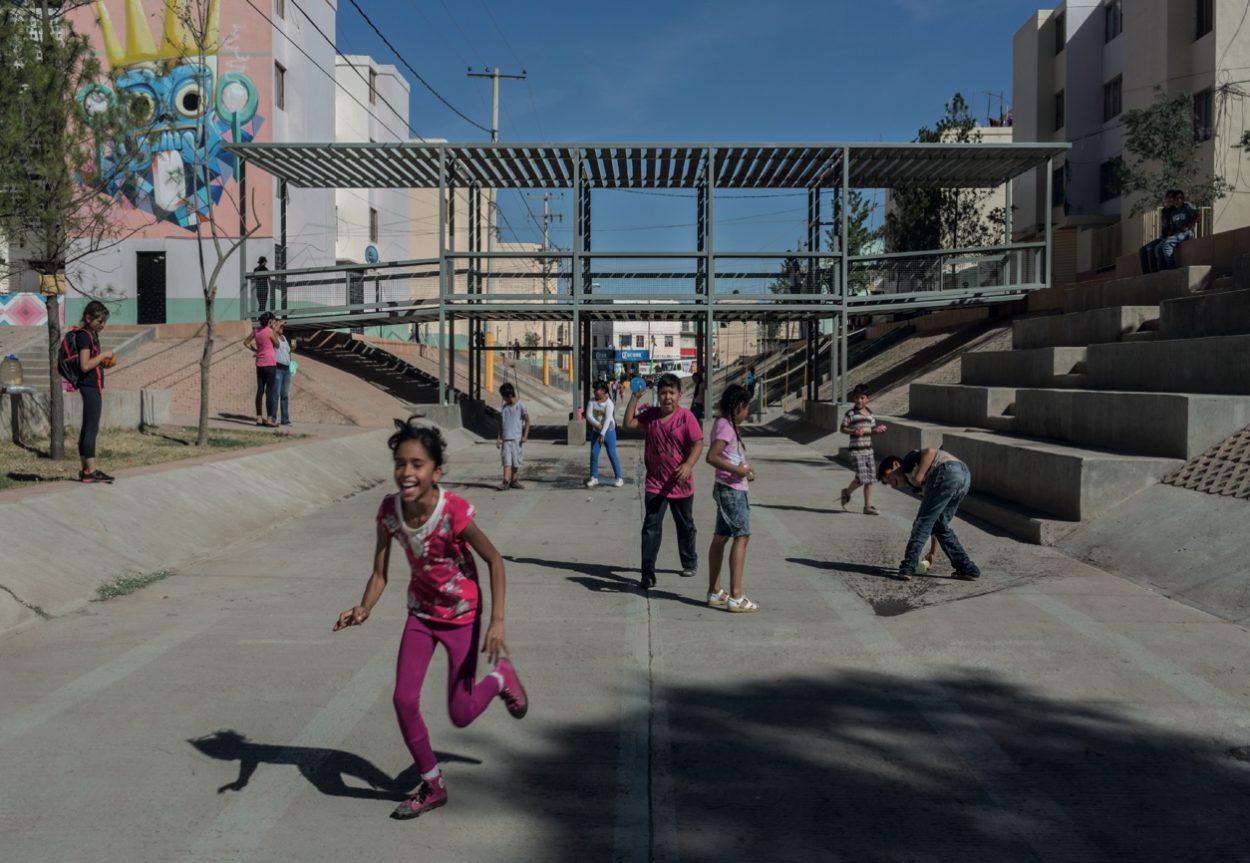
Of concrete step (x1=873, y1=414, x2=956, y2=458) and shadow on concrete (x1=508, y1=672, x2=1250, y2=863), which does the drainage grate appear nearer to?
shadow on concrete (x1=508, y1=672, x2=1250, y2=863)

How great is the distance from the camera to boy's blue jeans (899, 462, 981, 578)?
8.73m

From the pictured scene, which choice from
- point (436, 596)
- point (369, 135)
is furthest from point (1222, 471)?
point (369, 135)

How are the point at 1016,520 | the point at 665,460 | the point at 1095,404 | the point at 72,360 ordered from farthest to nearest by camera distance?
the point at 1095,404
the point at 1016,520
the point at 72,360
the point at 665,460

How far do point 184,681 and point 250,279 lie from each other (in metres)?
20.8

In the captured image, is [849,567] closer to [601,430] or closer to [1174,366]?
[1174,366]

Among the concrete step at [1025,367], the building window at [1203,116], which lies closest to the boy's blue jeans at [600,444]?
the concrete step at [1025,367]

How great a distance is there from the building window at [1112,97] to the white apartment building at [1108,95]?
0.12 ft

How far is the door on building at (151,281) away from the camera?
118 ft

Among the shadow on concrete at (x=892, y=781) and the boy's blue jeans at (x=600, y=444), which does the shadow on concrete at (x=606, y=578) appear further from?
the boy's blue jeans at (x=600, y=444)

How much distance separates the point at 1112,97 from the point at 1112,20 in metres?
2.76

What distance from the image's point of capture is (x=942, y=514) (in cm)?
884

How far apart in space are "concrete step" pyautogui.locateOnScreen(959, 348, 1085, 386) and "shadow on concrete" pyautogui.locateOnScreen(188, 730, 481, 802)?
1260cm

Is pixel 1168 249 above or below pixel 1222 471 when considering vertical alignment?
above

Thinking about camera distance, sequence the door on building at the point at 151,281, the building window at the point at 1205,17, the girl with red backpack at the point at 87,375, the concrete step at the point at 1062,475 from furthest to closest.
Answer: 1. the door on building at the point at 151,281
2. the building window at the point at 1205,17
3. the concrete step at the point at 1062,475
4. the girl with red backpack at the point at 87,375
